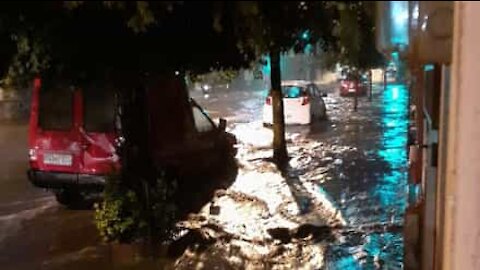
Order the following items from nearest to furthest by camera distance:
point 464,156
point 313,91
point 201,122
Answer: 1. point 464,156
2. point 201,122
3. point 313,91

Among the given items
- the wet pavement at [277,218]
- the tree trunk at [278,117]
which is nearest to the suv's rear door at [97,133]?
the wet pavement at [277,218]

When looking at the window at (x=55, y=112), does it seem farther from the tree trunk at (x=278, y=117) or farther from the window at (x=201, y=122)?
the tree trunk at (x=278, y=117)

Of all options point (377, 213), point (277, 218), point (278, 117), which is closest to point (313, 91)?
point (278, 117)

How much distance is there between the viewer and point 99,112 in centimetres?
991

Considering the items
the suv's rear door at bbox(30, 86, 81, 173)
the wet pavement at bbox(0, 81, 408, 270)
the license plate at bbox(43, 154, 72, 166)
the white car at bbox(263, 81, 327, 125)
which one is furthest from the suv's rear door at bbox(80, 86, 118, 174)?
the white car at bbox(263, 81, 327, 125)

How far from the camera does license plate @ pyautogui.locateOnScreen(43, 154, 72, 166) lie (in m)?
10.0

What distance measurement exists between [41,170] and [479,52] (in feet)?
25.1

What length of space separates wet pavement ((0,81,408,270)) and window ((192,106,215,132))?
3.84 feet

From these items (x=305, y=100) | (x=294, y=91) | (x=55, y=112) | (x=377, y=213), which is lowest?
(x=377, y=213)

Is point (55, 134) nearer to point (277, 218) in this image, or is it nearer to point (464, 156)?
point (277, 218)

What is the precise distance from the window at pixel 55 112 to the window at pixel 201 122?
7.91 ft

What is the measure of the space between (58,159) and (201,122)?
9.43 ft

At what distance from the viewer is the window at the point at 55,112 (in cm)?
1007

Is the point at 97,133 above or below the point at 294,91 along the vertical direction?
above
